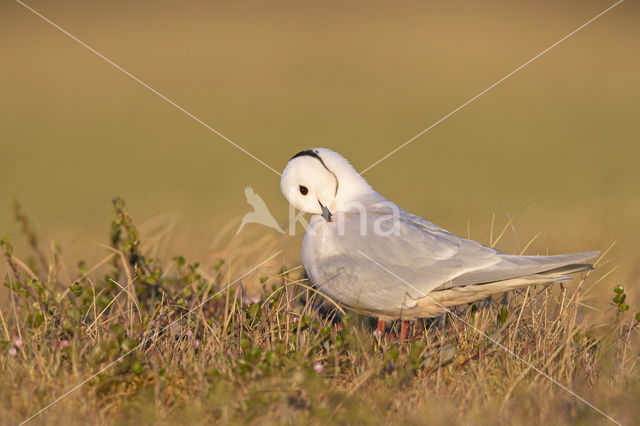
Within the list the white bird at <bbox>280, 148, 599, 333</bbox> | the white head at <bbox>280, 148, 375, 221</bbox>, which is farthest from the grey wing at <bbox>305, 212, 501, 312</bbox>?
the white head at <bbox>280, 148, 375, 221</bbox>

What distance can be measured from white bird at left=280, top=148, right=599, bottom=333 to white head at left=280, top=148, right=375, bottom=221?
11 mm

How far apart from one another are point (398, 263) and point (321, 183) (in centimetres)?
93

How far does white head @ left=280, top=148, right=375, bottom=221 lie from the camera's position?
547cm

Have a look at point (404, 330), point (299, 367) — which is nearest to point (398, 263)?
point (404, 330)

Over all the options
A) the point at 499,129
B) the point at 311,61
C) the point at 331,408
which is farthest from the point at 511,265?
the point at 311,61

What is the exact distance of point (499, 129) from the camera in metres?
19.1

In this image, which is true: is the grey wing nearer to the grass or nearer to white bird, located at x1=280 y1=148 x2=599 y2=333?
white bird, located at x1=280 y1=148 x2=599 y2=333

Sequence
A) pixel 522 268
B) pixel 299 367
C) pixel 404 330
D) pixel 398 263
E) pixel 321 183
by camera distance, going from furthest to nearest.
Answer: pixel 321 183 < pixel 404 330 < pixel 398 263 < pixel 522 268 < pixel 299 367

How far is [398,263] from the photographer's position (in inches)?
197

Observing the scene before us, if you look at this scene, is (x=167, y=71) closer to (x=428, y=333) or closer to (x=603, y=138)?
(x=603, y=138)

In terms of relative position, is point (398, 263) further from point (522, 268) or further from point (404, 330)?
point (522, 268)

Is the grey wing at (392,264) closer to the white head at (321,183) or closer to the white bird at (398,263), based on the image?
the white bird at (398,263)

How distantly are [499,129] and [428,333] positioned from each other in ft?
48.3

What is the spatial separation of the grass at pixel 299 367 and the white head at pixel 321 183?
82cm
